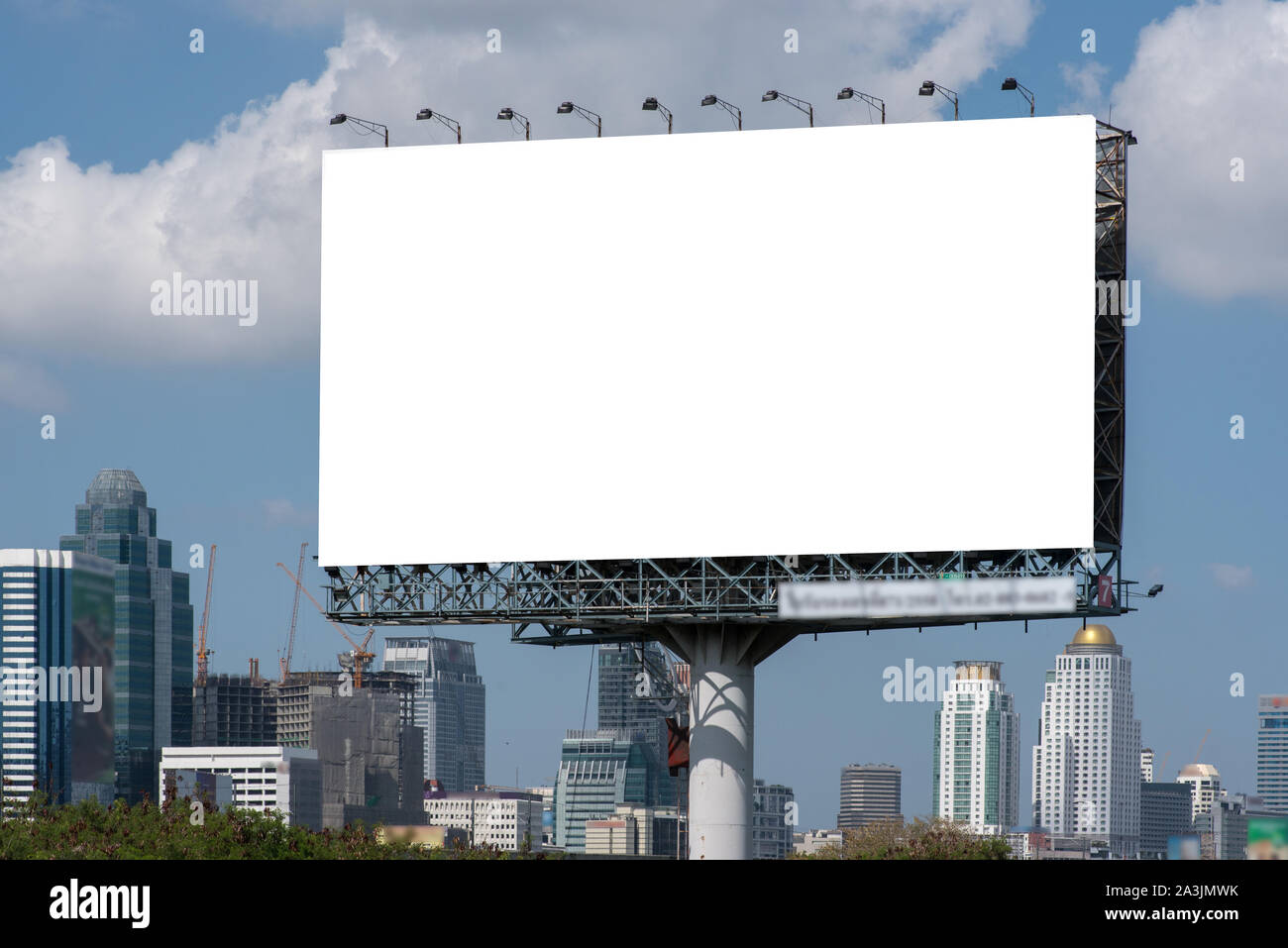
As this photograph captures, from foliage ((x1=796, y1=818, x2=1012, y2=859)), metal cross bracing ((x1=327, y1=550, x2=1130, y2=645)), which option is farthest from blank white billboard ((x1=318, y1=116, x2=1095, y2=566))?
foliage ((x1=796, y1=818, x2=1012, y2=859))

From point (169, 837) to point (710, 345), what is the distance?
1153 inches

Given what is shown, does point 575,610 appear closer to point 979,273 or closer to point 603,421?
point 603,421

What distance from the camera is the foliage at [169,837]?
70.6m

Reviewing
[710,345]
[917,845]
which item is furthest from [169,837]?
[917,845]

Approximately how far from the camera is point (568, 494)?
6200 cm

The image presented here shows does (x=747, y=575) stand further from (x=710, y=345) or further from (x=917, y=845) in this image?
(x=917, y=845)

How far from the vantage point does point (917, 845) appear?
120438 mm

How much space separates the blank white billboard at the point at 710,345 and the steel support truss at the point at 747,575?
108 centimetres

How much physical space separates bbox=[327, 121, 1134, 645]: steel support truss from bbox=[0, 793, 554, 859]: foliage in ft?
40.5
